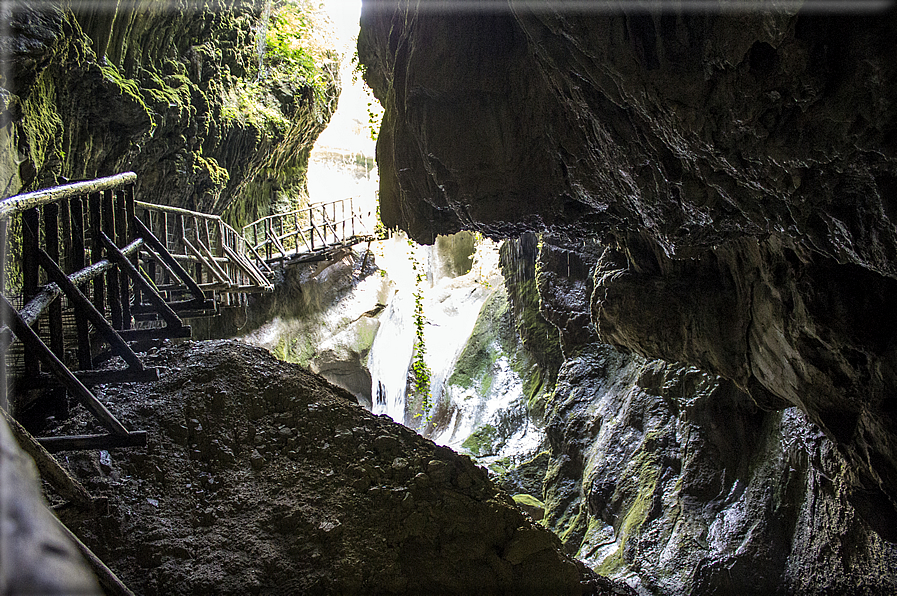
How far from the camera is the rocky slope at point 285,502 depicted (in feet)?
8.95

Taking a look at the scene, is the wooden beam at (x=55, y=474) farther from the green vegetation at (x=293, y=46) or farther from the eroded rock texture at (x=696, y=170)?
the green vegetation at (x=293, y=46)

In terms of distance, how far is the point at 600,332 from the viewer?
21.7 ft

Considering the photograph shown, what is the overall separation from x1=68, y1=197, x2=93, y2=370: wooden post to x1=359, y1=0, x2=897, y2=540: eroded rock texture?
2882 millimetres

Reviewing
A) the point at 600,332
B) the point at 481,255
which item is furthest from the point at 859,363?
the point at 481,255

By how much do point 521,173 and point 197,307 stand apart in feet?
10.3

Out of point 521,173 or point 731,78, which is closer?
point 731,78

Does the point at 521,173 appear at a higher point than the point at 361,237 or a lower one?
higher

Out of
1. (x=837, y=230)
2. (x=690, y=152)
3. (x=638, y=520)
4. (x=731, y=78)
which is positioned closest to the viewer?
(x=731, y=78)

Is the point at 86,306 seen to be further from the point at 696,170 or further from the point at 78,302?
the point at 696,170

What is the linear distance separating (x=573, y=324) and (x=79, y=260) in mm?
8211

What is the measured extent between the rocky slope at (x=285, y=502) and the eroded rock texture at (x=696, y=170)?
7.34 feet

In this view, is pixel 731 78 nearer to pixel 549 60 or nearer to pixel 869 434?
pixel 549 60

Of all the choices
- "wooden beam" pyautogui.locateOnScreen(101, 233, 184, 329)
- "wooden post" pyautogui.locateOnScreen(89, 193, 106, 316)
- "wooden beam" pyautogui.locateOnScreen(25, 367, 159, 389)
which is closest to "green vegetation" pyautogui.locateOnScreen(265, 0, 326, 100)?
"wooden post" pyautogui.locateOnScreen(89, 193, 106, 316)

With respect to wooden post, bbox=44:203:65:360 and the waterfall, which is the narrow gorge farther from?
the waterfall
